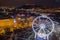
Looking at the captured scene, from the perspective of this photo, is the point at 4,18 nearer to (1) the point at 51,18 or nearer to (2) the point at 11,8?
(2) the point at 11,8

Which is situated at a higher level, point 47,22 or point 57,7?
point 57,7

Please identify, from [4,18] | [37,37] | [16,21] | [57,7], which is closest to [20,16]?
[16,21]

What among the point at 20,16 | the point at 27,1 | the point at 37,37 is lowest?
the point at 37,37

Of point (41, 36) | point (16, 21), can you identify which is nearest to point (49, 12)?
point (41, 36)

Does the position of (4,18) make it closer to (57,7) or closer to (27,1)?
(27,1)

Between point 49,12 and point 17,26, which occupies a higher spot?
point 49,12

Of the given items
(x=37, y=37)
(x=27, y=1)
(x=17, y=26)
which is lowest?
(x=37, y=37)
